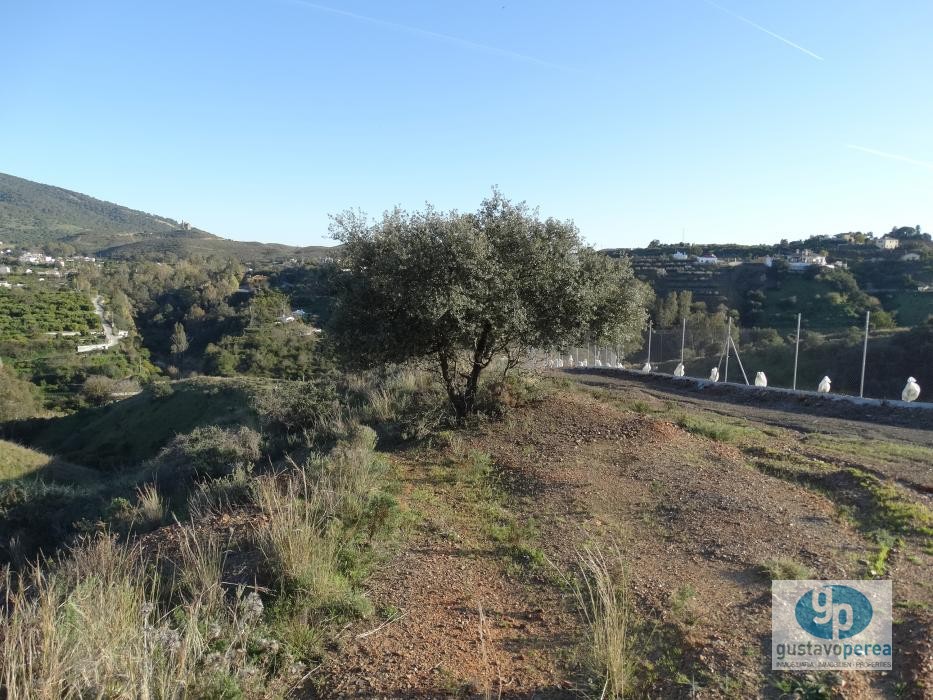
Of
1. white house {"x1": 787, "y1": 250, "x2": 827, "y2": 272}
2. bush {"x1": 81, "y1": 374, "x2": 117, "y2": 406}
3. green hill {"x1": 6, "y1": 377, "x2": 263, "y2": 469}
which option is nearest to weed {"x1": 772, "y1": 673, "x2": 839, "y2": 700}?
green hill {"x1": 6, "y1": 377, "x2": 263, "y2": 469}

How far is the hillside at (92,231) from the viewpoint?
112 m

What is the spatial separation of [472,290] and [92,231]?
153784mm

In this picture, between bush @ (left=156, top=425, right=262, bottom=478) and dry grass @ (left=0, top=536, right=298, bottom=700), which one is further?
bush @ (left=156, top=425, right=262, bottom=478)

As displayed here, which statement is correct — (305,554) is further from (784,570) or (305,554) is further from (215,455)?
(215,455)

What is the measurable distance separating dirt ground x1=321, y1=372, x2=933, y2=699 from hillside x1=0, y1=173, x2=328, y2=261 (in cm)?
9541

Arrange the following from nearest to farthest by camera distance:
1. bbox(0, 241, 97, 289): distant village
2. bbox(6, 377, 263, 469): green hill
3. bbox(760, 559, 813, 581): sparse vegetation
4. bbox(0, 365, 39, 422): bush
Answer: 1. bbox(760, 559, 813, 581): sparse vegetation
2. bbox(6, 377, 263, 469): green hill
3. bbox(0, 365, 39, 422): bush
4. bbox(0, 241, 97, 289): distant village

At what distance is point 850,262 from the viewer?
56062 millimetres

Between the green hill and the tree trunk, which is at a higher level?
the tree trunk

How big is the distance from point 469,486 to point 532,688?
3.61m

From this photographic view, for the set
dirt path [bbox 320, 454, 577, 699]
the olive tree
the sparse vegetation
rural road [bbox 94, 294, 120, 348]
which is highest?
the olive tree

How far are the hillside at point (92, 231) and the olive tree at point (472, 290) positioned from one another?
306 feet

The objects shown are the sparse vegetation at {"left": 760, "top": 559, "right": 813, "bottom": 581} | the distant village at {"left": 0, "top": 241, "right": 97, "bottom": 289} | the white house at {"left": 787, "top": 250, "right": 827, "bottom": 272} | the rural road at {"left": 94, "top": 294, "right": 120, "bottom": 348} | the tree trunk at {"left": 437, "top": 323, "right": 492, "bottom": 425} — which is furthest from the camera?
the distant village at {"left": 0, "top": 241, "right": 97, "bottom": 289}

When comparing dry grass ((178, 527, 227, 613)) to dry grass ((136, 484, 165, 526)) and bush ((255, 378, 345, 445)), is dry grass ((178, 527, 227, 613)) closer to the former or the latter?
dry grass ((136, 484, 165, 526))

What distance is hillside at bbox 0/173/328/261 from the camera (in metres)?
112
